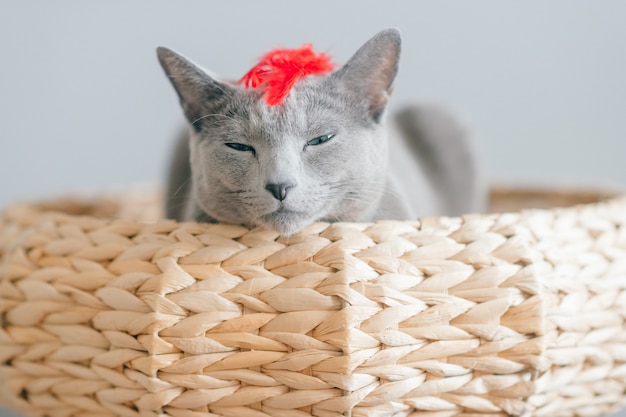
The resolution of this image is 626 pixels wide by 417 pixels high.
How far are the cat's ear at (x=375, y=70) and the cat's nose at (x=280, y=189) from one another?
0.66 ft

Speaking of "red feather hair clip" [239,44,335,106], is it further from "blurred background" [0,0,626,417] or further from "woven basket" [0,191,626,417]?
"blurred background" [0,0,626,417]

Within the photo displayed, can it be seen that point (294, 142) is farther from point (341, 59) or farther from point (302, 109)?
A: point (341, 59)

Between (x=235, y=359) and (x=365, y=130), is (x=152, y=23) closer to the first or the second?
(x=365, y=130)

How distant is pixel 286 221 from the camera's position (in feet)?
2.56

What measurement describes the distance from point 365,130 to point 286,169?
19cm

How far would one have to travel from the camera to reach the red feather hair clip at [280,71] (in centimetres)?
81

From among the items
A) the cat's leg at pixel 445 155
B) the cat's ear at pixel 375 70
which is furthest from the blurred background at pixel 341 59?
the cat's ear at pixel 375 70

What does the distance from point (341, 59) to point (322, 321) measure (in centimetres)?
101

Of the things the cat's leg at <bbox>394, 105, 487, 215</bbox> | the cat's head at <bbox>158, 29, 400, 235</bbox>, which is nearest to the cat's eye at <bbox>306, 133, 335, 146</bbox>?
the cat's head at <bbox>158, 29, 400, 235</bbox>

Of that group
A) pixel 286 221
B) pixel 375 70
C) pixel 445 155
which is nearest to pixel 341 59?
pixel 445 155

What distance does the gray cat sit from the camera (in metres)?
0.79

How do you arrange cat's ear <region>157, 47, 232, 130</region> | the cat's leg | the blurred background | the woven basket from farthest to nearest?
the blurred background
the cat's leg
cat's ear <region>157, 47, 232, 130</region>
the woven basket

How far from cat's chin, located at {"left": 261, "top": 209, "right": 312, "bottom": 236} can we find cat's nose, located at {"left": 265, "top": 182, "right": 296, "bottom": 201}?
2cm

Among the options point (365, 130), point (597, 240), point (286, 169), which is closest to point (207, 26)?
point (365, 130)
